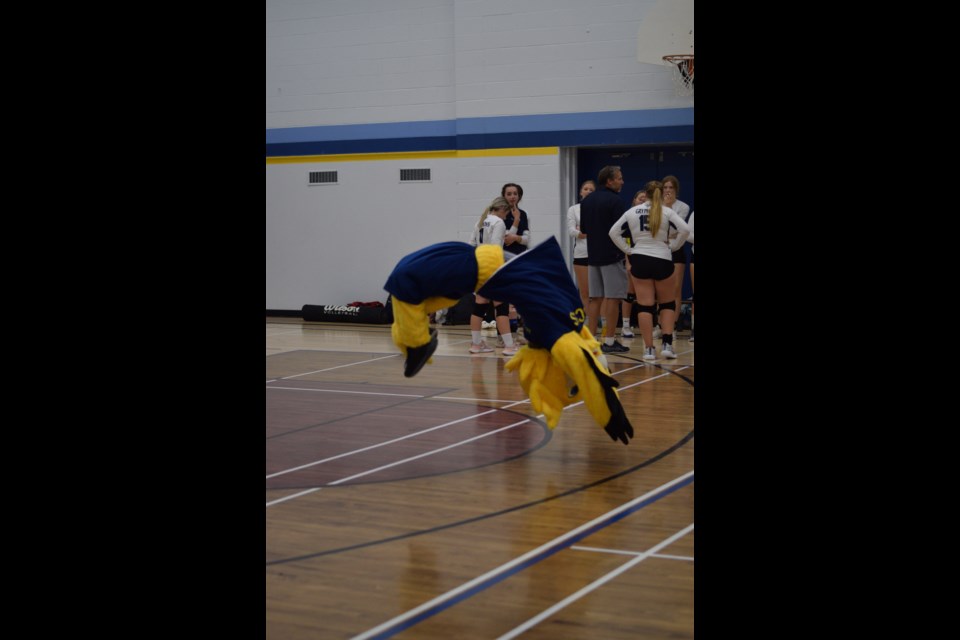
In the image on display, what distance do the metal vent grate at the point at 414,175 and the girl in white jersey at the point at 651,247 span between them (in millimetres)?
5307

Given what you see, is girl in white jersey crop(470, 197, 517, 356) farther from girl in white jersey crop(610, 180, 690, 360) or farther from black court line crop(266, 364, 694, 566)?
black court line crop(266, 364, 694, 566)

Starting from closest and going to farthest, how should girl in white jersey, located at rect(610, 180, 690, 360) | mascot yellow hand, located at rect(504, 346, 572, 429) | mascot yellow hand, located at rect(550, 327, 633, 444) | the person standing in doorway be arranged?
1. mascot yellow hand, located at rect(550, 327, 633, 444)
2. mascot yellow hand, located at rect(504, 346, 572, 429)
3. girl in white jersey, located at rect(610, 180, 690, 360)
4. the person standing in doorway

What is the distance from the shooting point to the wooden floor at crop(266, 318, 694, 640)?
3.34 m

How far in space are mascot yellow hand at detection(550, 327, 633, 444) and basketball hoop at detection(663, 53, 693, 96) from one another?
23.9 ft

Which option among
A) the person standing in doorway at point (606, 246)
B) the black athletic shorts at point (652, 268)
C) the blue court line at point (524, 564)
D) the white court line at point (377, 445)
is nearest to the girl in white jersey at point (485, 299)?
the person standing in doorway at point (606, 246)

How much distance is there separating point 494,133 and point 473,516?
9813 millimetres

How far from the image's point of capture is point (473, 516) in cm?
459

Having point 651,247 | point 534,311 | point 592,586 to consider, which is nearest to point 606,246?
point 651,247

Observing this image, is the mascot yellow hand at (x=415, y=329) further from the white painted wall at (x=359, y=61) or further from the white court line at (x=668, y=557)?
the white painted wall at (x=359, y=61)

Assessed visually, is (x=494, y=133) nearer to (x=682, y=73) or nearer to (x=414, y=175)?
(x=414, y=175)

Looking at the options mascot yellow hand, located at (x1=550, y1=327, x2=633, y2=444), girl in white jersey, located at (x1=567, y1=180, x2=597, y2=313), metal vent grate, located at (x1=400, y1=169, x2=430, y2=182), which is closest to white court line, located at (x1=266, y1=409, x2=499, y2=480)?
mascot yellow hand, located at (x1=550, y1=327, x2=633, y2=444)
